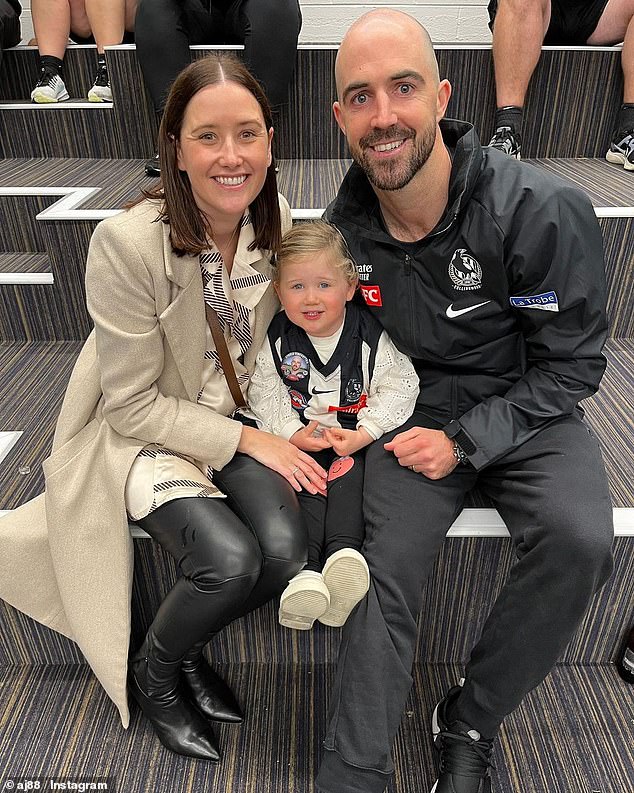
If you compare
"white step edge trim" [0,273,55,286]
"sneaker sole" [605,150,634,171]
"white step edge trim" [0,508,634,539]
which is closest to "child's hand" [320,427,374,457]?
"white step edge trim" [0,508,634,539]

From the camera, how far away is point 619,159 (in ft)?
6.06

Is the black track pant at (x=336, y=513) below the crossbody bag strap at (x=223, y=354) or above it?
below

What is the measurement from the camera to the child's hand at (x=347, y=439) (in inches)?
44.1

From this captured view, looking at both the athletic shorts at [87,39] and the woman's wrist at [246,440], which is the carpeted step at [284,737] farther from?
the athletic shorts at [87,39]

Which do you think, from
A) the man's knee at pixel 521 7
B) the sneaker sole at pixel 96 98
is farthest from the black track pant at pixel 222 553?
the sneaker sole at pixel 96 98

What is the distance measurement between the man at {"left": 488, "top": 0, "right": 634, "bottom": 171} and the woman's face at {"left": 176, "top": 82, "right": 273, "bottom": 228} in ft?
3.33

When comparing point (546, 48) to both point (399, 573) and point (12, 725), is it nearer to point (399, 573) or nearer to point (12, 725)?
point (399, 573)

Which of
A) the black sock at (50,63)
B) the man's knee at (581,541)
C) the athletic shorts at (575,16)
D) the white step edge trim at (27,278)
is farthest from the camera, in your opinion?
the black sock at (50,63)

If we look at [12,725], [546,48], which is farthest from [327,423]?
[546,48]

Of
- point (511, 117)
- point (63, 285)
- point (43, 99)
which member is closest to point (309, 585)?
point (63, 285)

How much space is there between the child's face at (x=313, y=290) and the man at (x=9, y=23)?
5.90ft

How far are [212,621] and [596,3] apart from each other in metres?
2.03

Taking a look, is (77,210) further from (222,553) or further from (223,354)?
(222,553)

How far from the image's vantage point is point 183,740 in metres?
1.08
